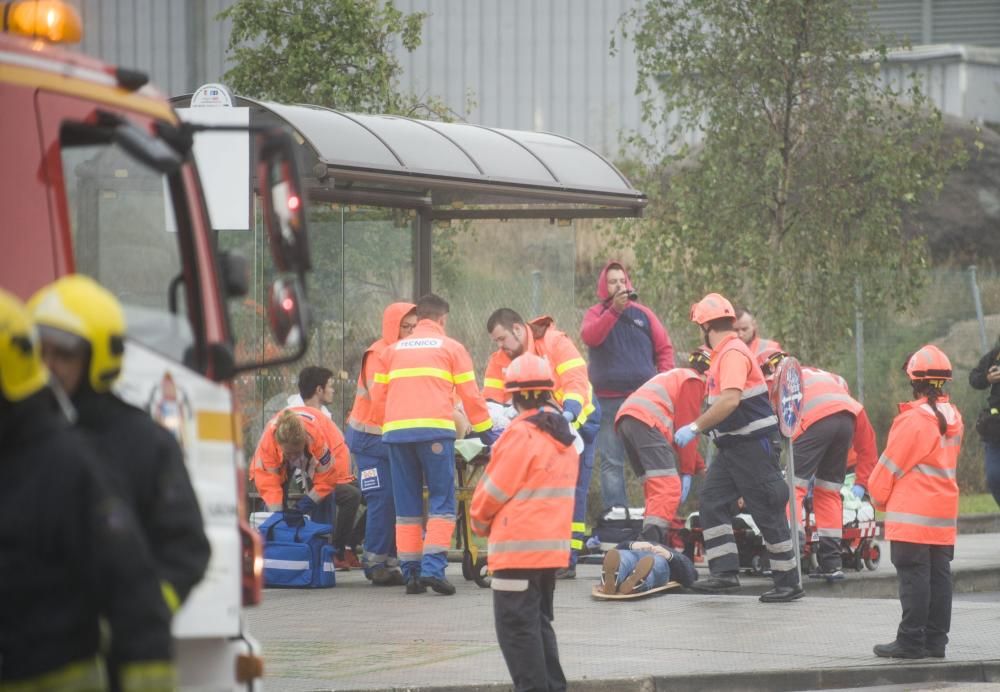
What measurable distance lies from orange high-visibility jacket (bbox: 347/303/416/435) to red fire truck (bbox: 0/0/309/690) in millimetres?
6535

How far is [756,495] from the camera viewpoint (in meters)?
11.7

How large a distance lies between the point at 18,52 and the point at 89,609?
7.62 ft

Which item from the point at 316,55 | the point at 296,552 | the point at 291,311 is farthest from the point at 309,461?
the point at 291,311

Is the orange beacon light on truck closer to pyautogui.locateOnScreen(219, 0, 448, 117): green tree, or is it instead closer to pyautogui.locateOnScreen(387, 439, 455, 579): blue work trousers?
pyautogui.locateOnScreen(387, 439, 455, 579): blue work trousers

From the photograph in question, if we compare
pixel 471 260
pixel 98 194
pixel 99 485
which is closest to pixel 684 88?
pixel 471 260

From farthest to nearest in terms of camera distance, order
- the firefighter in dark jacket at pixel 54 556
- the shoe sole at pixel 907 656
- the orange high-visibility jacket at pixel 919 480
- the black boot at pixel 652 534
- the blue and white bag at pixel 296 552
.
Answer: the black boot at pixel 652 534
the blue and white bag at pixel 296 552
the orange high-visibility jacket at pixel 919 480
the shoe sole at pixel 907 656
the firefighter in dark jacket at pixel 54 556

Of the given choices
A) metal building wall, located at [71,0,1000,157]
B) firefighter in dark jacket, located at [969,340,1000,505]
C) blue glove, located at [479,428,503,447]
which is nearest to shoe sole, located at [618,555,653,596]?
blue glove, located at [479,428,503,447]

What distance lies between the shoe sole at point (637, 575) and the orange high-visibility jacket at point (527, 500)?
3765 millimetres

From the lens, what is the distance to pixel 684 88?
17.9m

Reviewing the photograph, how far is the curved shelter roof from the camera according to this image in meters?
12.7

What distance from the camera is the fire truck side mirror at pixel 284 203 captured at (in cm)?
571

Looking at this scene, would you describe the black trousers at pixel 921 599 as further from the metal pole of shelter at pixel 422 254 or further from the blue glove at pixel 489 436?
the metal pole of shelter at pixel 422 254

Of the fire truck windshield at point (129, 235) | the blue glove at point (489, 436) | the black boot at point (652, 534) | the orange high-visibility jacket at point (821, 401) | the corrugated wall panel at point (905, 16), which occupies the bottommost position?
the black boot at point (652, 534)

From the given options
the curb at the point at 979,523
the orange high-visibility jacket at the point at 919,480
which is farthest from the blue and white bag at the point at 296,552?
the curb at the point at 979,523
